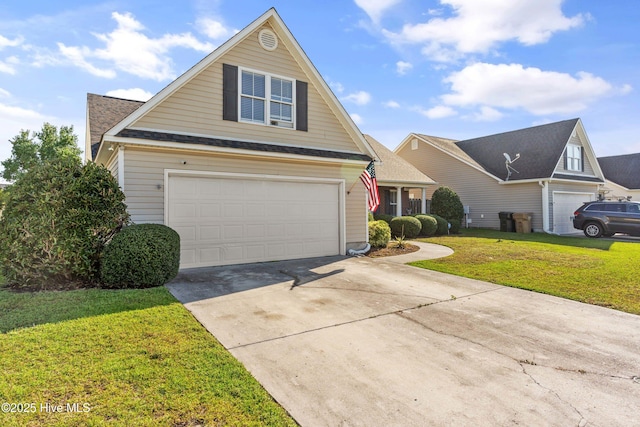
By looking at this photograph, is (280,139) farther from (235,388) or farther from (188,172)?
(235,388)

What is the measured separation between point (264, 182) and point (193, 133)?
2197mm

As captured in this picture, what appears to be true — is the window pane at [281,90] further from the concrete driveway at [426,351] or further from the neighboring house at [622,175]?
the neighboring house at [622,175]

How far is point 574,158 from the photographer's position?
1991cm

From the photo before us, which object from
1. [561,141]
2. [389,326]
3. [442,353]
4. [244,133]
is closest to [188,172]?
[244,133]

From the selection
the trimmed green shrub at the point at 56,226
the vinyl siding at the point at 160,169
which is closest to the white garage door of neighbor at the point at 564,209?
the vinyl siding at the point at 160,169

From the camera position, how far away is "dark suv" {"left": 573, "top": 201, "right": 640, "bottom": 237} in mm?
15586

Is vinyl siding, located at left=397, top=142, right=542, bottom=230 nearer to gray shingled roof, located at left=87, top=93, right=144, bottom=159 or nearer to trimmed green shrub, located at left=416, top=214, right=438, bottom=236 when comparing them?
trimmed green shrub, located at left=416, top=214, right=438, bottom=236

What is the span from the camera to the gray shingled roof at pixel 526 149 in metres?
18.8

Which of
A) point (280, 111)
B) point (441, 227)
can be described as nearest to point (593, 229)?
point (441, 227)

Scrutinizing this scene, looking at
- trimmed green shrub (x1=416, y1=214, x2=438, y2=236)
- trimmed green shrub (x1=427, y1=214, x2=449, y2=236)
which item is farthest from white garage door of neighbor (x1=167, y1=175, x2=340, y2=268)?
trimmed green shrub (x1=427, y1=214, x2=449, y2=236)

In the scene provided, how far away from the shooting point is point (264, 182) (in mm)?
9383

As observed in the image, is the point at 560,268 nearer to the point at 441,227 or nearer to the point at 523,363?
the point at 523,363

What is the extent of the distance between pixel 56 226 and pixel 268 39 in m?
7.09

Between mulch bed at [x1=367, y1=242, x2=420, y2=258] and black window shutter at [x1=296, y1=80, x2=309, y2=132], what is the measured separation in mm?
4527
